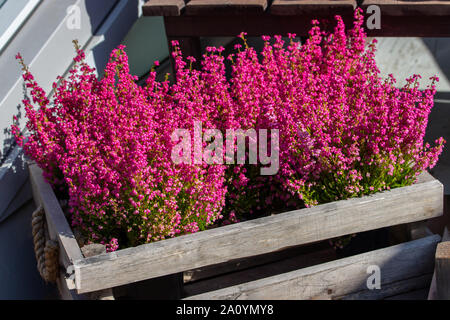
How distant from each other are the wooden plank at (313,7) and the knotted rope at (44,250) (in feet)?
5.14

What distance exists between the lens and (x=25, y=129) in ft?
9.57

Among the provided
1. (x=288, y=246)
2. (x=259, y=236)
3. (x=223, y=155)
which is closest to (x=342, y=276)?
(x=288, y=246)

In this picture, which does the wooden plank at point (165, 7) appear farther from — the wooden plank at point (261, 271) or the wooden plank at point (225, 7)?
the wooden plank at point (261, 271)

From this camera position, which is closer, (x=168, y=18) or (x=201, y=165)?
(x=201, y=165)

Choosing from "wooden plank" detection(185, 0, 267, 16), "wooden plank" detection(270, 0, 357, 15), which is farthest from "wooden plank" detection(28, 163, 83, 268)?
"wooden plank" detection(270, 0, 357, 15)

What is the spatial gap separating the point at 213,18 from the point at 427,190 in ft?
4.74

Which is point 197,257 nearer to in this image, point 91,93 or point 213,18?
point 91,93

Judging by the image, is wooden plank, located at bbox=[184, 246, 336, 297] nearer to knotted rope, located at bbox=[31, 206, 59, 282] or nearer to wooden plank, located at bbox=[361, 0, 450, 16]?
knotted rope, located at bbox=[31, 206, 59, 282]

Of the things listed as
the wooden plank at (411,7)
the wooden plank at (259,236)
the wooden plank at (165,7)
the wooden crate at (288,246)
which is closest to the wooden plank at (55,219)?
the wooden crate at (288,246)

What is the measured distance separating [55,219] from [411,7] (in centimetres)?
197

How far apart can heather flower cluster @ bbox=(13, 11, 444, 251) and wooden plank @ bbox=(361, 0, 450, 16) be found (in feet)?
0.70

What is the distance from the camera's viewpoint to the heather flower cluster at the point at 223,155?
7.60 feet
